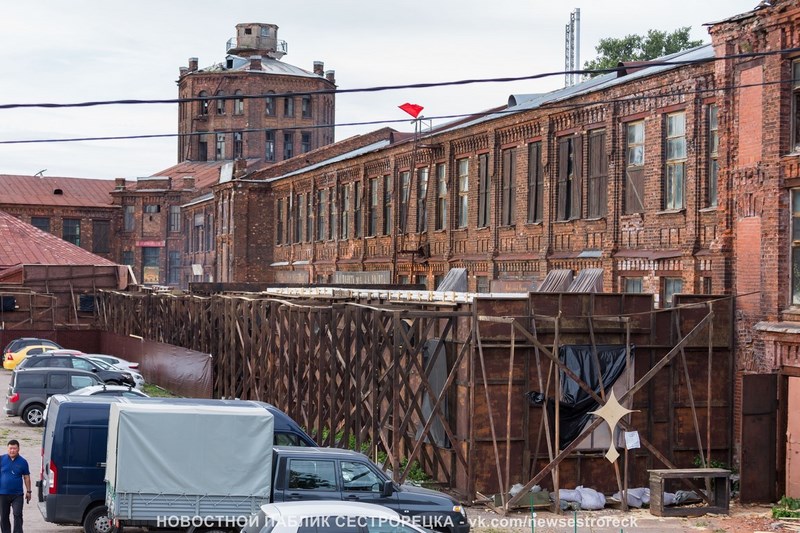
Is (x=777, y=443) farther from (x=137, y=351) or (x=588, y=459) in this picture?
(x=137, y=351)

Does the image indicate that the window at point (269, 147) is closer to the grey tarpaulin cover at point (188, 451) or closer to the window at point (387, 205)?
the window at point (387, 205)

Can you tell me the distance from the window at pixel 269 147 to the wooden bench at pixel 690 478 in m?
78.6

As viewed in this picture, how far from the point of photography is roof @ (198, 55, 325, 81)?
9356 centimetres

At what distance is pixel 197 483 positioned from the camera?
15406mm

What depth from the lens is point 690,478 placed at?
1923 cm

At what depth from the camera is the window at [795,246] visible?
19.6 meters

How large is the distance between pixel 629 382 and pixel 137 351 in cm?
2612

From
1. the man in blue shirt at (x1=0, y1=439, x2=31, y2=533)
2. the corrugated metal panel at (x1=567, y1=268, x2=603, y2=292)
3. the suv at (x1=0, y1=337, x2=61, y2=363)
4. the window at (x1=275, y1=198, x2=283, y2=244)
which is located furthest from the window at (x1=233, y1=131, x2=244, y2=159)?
the man in blue shirt at (x1=0, y1=439, x2=31, y2=533)

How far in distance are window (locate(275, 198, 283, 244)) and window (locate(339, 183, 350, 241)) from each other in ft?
36.0

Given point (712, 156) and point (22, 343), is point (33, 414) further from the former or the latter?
point (712, 156)

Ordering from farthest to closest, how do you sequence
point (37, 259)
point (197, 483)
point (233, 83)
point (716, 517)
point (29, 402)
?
1. point (233, 83)
2. point (37, 259)
3. point (29, 402)
4. point (716, 517)
5. point (197, 483)

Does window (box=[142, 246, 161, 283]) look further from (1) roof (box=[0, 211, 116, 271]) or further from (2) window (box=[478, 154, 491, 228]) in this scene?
(2) window (box=[478, 154, 491, 228])

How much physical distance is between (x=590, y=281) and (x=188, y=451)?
1254 cm

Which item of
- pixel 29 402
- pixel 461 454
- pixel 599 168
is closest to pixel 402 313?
pixel 461 454
